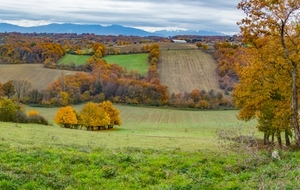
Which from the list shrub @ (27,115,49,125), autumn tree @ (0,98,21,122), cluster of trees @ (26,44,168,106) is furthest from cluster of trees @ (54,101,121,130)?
cluster of trees @ (26,44,168,106)

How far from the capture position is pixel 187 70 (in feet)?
400

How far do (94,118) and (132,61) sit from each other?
67.2m

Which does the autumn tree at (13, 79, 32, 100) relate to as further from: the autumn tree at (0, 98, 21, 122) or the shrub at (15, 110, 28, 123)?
the autumn tree at (0, 98, 21, 122)

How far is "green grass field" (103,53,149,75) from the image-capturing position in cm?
12078

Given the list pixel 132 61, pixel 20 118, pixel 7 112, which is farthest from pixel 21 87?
pixel 20 118

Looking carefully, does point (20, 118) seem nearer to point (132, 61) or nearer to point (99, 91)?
point (99, 91)

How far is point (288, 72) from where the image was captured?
22.7 meters

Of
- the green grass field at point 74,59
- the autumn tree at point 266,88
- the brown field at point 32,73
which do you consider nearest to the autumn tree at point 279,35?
the autumn tree at point 266,88

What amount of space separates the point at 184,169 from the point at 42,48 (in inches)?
5216

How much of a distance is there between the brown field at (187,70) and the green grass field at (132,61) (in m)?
6.11

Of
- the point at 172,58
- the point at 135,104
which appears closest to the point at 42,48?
the point at 172,58

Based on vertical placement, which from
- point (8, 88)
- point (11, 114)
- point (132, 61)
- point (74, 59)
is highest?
point (132, 61)

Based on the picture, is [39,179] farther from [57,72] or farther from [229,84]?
[57,72]

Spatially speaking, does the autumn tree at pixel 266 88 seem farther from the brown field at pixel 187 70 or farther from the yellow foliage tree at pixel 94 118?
the brown field at pixel 187 70
